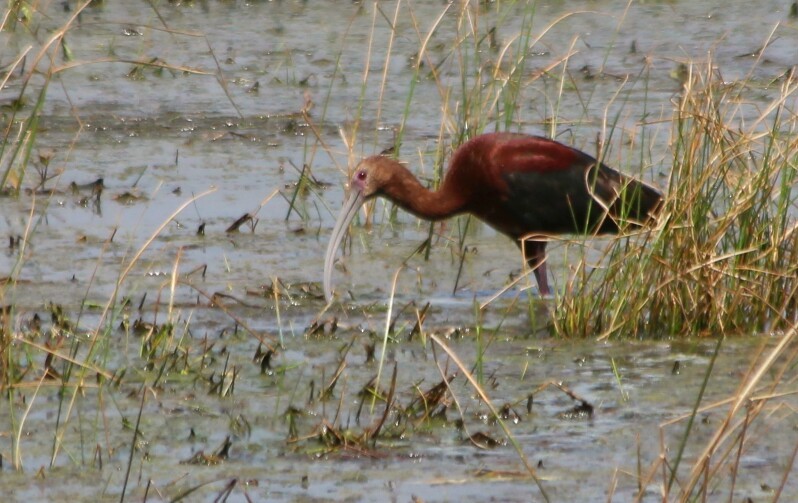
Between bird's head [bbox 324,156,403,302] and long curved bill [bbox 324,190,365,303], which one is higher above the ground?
bird's head [bbox 324,156,403,302]

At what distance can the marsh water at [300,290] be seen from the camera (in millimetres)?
3930

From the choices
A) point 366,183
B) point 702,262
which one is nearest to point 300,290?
point 366,183

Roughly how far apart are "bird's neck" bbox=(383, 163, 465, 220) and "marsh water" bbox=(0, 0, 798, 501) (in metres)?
0.20

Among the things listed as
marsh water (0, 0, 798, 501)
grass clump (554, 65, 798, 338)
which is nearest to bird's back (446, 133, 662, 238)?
marsh water (0, 0, 798, 501)

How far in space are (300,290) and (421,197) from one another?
0.65 m

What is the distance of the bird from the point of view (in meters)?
6.08

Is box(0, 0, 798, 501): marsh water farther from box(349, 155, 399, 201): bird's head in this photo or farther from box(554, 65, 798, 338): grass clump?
box(349, 155, 399, 201): bird's head

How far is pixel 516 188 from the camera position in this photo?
6121mm

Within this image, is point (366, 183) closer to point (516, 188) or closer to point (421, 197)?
point (421, 197)

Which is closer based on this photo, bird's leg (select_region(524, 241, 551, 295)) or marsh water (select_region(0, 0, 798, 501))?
marsh water (select_region(0, 0, 798, 501))

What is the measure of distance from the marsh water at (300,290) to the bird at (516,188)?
15cm

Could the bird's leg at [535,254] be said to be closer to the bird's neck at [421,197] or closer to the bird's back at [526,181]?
the bird's back at [526,181]

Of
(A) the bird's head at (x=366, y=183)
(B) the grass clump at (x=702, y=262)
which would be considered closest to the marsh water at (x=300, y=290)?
(B) the grass clump at (x=702, y=262)

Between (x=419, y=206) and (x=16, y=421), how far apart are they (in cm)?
232
